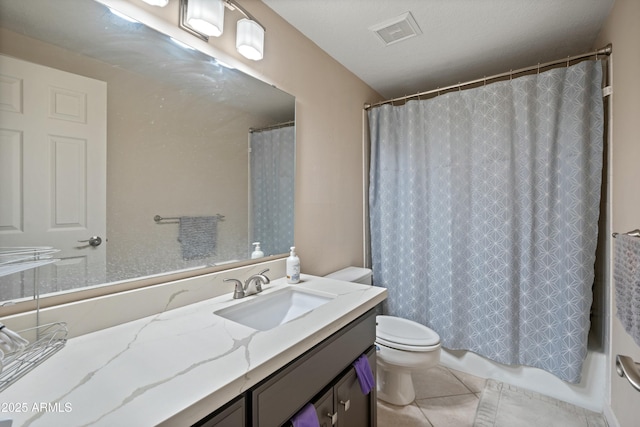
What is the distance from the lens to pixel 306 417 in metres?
0.84

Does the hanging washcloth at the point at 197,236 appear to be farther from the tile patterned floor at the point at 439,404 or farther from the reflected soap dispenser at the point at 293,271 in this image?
the tile patterned floor at the point at 439,404

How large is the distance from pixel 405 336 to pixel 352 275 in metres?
0.50

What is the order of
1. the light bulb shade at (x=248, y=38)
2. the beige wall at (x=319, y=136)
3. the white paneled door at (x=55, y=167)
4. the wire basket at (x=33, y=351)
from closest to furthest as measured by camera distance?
the wire basket at (x=33, y=351), the white paneled door at (x=55, y=167), the light bulb shade at (x=248, y=38), the beige wall at (x=319, y=136)

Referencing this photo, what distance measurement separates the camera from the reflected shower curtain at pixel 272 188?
1.49 meters

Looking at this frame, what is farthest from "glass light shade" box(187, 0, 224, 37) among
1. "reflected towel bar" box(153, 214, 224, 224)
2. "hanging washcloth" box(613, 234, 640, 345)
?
"hanging washcloth" box(613, 234, 640, 345)

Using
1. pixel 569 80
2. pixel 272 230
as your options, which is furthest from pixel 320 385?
pixel 569 80

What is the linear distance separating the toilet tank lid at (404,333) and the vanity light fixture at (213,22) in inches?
67.6

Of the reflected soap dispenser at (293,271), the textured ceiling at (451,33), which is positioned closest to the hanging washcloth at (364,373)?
the reflected soap dispenser at (293,271)

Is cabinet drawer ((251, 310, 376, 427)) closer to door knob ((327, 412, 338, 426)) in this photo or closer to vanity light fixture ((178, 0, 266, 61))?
door knob ((327, 412, 338, 426))

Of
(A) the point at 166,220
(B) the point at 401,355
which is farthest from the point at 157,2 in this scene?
(B) the point at 401,355

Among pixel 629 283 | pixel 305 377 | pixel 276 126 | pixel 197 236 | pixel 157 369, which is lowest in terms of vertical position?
pixel 305 377

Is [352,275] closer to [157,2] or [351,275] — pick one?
[351,275]

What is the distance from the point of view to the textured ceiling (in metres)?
1.50

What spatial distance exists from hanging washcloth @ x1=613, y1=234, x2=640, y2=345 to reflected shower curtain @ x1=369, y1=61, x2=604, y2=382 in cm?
77
